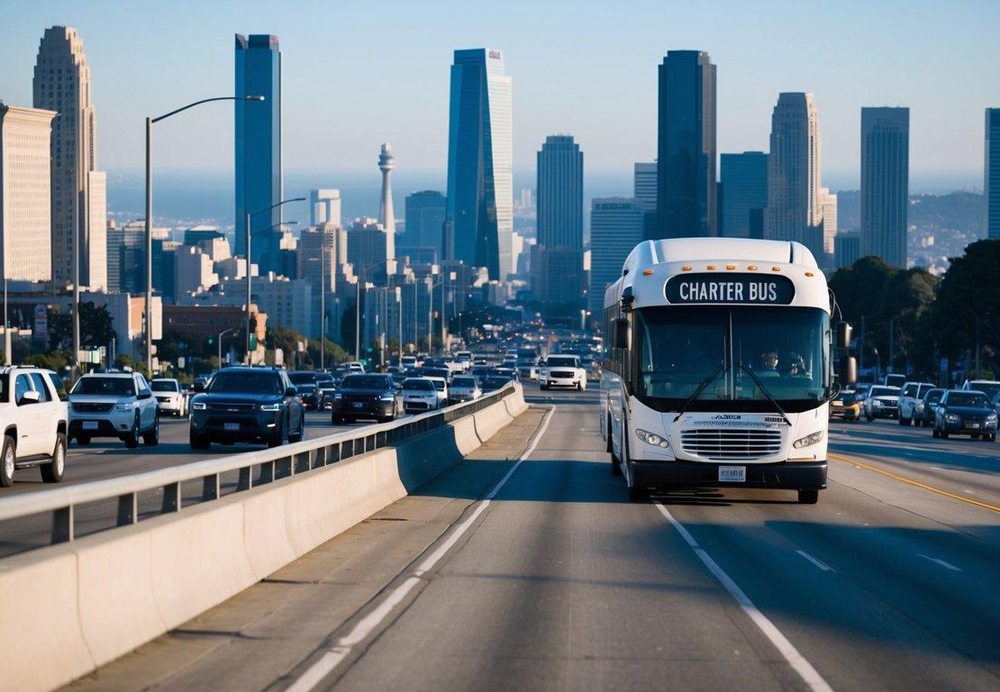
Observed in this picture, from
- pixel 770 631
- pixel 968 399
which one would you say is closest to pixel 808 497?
pixel 770 631

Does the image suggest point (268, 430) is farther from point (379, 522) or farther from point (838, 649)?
point (838, 649)

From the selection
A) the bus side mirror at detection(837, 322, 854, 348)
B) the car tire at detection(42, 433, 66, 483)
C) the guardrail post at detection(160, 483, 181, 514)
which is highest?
the bus side mirror at detection(837, 322, 854, 348)

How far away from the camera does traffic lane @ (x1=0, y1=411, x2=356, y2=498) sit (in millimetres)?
24156

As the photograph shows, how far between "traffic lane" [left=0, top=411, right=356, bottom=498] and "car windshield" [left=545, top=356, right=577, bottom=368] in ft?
156

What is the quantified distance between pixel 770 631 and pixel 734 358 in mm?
9954

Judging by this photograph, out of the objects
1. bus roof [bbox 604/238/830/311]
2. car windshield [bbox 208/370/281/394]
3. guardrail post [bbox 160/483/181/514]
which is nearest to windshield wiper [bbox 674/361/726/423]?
bus roof [bbox 604/238/830/311]

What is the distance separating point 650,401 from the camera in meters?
21.0

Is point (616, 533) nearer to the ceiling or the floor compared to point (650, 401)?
nearer to the floor

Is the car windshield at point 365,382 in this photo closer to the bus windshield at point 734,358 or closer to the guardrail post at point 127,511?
the bus windshield at point 734,358

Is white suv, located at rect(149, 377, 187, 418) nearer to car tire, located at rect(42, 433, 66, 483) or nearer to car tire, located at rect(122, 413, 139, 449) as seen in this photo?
car tire, located at rect(122, 413, 139, 449)

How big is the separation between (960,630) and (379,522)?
9.00m

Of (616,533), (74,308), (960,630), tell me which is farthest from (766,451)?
(74,308)

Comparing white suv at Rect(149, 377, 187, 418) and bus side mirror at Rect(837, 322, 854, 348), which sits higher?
bus side mirror at Rect(837, 322, 854, 348)

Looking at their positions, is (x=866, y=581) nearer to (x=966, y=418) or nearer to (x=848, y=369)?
(x=848, y=369)
